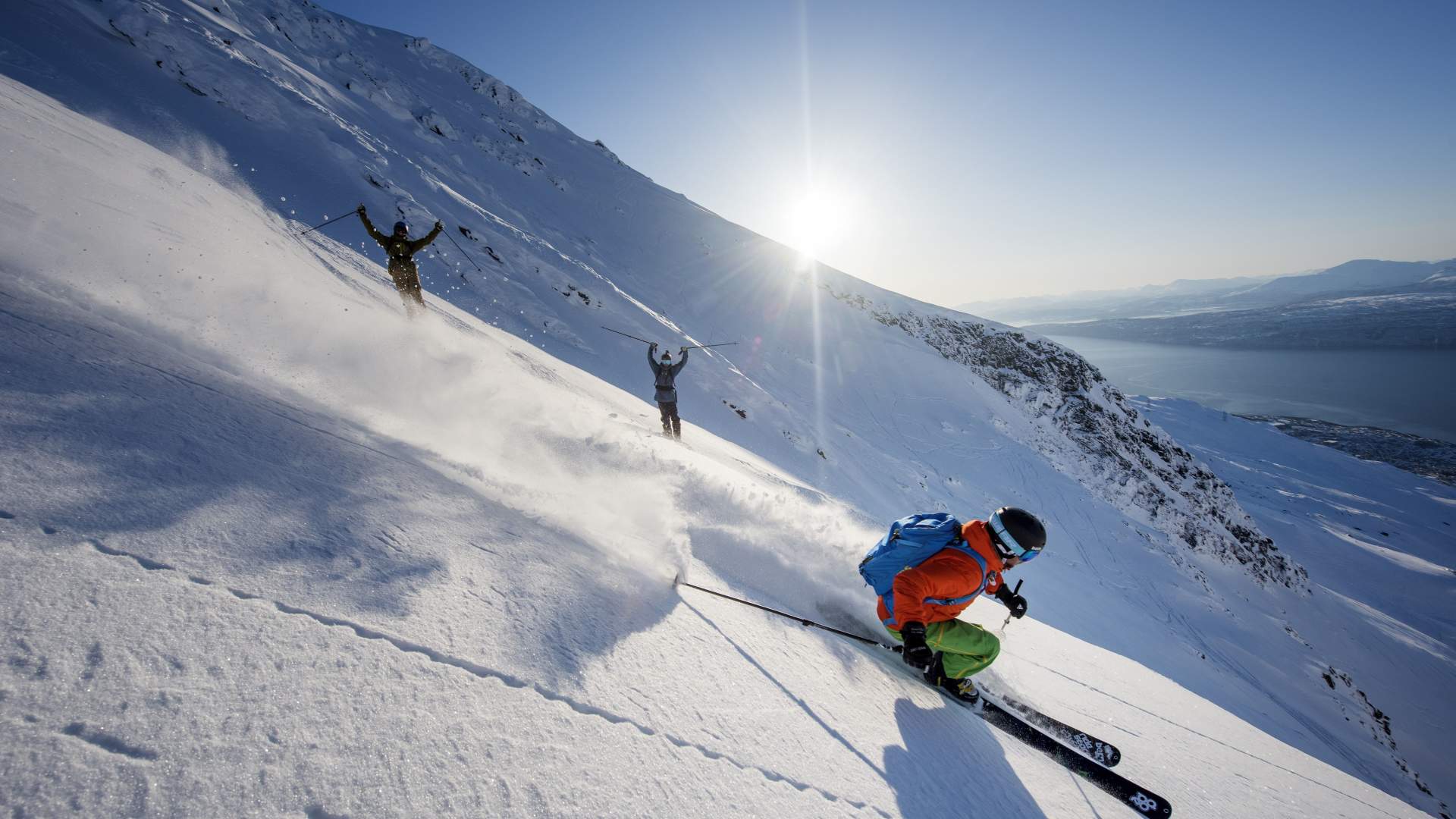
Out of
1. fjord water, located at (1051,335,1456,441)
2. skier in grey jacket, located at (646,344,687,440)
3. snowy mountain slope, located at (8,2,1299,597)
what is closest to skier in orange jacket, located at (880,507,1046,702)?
skier in grey jacket, located at (646,344,687,440)

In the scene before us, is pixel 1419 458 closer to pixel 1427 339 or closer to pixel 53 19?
pixel 53 19

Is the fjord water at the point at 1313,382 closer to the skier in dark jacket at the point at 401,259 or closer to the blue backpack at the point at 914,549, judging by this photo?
the blue backpack at the point at 914,549

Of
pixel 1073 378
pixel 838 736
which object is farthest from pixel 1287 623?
pixel 838 736

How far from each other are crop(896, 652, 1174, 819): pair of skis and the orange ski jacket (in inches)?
26.5

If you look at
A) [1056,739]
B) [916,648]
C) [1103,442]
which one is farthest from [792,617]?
[1103,442]

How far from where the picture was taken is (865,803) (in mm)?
2480

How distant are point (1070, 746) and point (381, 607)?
476 cm

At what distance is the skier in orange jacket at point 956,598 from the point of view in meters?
3.85

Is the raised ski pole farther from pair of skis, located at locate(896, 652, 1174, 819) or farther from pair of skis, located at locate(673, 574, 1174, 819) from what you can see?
pair of skis, located at locate(896, 652, 1174, 819)

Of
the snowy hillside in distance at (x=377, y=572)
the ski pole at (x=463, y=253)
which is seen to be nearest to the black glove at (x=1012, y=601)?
the snowy hillside in distance at (x=377, y=572)

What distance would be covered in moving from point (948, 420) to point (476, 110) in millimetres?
36483

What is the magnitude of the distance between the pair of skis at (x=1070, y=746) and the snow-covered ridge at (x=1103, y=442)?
23864 millimetres

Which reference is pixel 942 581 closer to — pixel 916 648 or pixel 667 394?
pixel 916 648

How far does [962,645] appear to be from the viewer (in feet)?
12.8
